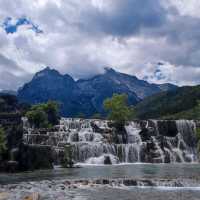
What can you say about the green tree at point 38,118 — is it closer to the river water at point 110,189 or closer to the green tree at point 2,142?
the green tree at point 2,142

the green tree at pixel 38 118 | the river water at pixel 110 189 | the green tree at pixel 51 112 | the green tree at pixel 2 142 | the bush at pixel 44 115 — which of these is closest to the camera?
the river water at pixel 110 189

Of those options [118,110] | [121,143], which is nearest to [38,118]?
[118,110]

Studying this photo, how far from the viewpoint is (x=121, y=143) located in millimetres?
95250

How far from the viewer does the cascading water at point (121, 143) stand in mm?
84500

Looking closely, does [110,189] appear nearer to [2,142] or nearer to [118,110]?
[2,142]

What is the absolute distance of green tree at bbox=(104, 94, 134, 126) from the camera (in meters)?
108

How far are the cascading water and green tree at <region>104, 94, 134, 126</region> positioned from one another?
3781 mm

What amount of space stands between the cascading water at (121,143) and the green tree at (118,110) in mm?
3781

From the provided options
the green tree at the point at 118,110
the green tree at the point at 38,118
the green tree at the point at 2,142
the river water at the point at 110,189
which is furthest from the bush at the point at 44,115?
the river water at the point at 110,189

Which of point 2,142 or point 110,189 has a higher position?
point 2,142

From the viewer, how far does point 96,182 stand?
45.7 meters

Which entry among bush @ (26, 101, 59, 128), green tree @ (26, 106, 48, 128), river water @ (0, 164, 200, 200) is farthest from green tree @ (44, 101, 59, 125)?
river water @ (0, 164, 200, 200)

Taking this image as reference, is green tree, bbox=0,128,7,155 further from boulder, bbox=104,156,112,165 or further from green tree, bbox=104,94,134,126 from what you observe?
green tree, bbox=104,94,134,126

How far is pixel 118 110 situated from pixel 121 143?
18966 mm
